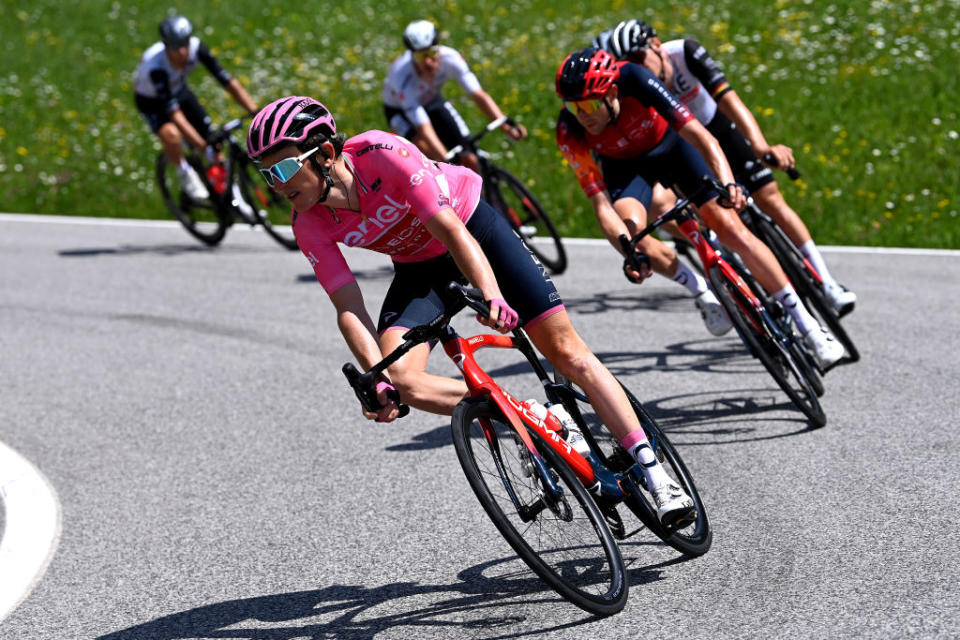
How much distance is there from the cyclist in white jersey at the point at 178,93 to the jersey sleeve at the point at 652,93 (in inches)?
243

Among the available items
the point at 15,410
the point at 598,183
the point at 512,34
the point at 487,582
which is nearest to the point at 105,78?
the point at 512,34

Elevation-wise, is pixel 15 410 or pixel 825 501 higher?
pixel 825 501

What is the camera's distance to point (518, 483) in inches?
182

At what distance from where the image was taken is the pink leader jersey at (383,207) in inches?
181

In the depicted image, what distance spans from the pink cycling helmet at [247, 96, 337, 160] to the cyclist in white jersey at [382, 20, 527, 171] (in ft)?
21.1

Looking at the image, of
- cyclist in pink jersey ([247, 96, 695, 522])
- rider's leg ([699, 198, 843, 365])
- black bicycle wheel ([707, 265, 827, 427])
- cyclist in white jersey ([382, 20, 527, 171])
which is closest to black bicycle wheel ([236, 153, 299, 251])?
cyclist in white jersey ([382, 20, 527, 171])

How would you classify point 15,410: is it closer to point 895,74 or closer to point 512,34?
point 895,74

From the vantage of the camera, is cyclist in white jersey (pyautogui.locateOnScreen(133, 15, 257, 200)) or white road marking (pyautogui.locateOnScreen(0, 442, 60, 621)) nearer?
white road marking (pyautogui.locateOnScreen(0, 442, 60, 621))

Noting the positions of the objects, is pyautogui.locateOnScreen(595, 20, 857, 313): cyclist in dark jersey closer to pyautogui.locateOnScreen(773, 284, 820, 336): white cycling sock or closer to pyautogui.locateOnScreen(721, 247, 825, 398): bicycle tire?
pyautogui.locateOnScreen(721, 247, 825, 398): bicycle tire

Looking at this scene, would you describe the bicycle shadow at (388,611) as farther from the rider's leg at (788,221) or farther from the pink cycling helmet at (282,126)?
the rider's leg at (788,221)

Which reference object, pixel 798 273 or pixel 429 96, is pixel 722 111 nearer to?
pixel 798 273

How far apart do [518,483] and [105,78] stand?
2148cm

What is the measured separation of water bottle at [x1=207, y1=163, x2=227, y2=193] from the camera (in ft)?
43.8

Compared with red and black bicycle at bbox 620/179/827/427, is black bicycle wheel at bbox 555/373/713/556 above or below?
above
